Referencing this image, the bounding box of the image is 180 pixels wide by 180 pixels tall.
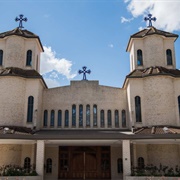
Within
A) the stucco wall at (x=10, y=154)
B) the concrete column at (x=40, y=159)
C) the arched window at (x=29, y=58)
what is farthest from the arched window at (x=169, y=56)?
the stucco wall at (x=10, y=154)

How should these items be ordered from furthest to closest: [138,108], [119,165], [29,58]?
[29,58] < [138,108] < [119,165]

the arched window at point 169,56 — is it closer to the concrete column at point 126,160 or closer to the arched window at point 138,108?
the arched window at point 138,108

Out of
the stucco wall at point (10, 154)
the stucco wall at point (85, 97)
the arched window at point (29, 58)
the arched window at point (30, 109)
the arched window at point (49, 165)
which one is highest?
the arched window at point (29, 58)

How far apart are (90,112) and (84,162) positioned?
488cm

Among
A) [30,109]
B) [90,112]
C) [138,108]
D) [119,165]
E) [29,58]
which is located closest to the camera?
[30,109]

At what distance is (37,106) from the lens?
27.2m

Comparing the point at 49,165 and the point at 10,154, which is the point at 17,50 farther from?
the point at 49,165

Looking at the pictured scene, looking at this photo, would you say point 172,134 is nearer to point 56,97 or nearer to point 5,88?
point 56,97

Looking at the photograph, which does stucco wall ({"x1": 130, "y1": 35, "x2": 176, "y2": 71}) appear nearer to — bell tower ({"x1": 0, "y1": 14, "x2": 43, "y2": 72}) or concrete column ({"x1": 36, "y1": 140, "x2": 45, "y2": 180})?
bell tower ({"x1": 0, "y1": 14, "x2": 43, "y2": 72})

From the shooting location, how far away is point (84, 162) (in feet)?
89.4

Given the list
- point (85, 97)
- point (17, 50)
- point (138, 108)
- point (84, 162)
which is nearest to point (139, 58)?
point (138, 108)

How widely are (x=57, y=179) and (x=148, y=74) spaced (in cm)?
1249

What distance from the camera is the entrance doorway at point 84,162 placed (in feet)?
88.3

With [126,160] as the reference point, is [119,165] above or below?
below
